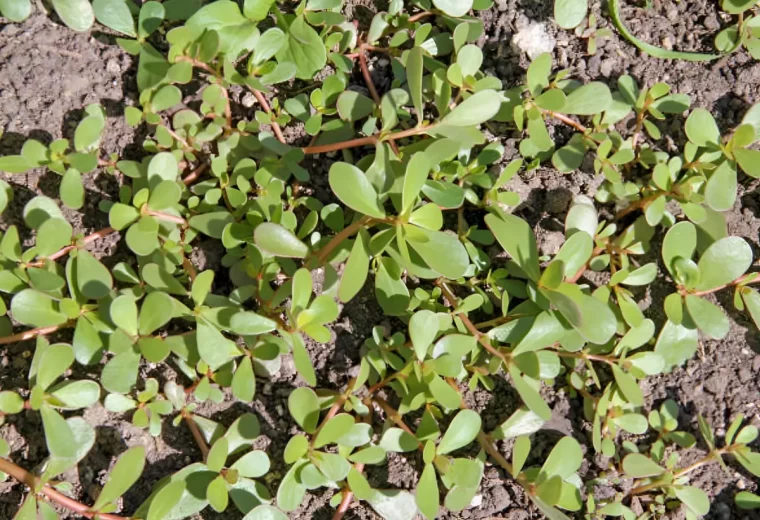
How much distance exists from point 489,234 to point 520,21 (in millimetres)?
570

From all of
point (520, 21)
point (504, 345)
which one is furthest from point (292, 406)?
point (520, 21)

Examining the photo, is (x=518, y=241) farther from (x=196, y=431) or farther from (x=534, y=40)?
(x=196, y=431)

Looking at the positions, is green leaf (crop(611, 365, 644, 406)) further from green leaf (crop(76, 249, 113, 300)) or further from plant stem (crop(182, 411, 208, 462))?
green leaf (crop(76, 249, 113, 300))

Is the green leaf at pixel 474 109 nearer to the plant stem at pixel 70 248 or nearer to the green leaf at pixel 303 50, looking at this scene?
the green leaf at pixel 303 50

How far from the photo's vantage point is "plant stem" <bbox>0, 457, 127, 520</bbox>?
136 centimetres

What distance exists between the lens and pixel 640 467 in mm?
1548

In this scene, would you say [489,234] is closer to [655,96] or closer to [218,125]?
[655,96]

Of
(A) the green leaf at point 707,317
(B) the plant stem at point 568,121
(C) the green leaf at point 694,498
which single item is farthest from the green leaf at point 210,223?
(C) the green leaf at point 694,498

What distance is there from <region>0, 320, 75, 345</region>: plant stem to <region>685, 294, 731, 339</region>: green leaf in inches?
50.2

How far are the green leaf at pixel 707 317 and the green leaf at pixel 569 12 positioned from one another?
691mm

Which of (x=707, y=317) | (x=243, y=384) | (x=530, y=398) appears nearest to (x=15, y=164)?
(x=243, y=384)

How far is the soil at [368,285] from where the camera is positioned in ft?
4.85

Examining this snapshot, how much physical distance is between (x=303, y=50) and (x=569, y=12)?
64 cm

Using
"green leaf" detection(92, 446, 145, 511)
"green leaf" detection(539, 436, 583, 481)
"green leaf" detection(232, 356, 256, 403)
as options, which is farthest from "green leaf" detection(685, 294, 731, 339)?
"green leaf" detection(92, 446, 145, 511)
